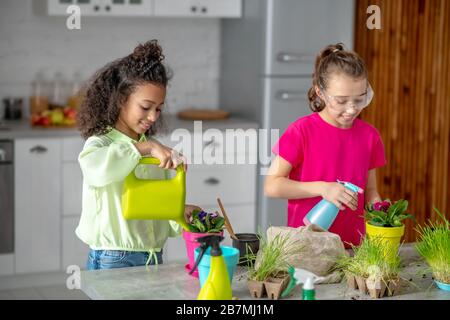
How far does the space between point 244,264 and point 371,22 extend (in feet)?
9.13

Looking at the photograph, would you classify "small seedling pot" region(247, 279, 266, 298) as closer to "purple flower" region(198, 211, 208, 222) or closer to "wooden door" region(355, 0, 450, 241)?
"purple flower" region(198, 211, 208, 222)

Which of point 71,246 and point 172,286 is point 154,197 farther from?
point 71,246

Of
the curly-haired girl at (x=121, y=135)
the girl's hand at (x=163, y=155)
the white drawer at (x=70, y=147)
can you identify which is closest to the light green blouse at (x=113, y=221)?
the curly-haired girl at (x=121, y=135)

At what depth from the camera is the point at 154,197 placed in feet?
7.68

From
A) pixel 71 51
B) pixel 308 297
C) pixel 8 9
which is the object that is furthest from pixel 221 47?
pixel 308 297

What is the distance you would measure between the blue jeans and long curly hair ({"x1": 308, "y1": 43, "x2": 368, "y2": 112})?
811mm

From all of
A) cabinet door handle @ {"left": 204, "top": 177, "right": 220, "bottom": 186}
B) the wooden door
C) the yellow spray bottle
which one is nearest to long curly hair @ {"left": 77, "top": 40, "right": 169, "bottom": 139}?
the yellow spray bottle

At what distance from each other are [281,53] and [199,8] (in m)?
0.53

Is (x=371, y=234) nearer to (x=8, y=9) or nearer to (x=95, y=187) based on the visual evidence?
(x=95, y=187)

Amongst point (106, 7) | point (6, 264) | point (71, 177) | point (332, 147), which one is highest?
point (106, 7)

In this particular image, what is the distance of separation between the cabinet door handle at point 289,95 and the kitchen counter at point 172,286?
232 cm

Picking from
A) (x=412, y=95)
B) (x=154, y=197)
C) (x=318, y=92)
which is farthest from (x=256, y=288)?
(x=412, y=95)

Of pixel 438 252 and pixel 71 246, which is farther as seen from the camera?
pixel 71 246

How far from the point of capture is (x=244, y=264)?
246 cm
